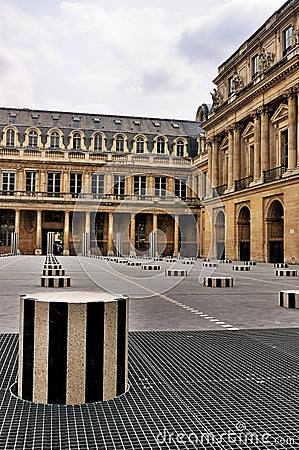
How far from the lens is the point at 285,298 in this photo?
1100 centimetres

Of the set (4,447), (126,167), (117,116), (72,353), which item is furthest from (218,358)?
(117,116)

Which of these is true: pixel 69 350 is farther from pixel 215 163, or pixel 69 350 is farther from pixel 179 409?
pixel 215 163

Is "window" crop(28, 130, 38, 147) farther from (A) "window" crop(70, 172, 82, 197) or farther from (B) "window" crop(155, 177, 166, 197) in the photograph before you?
(B) "window" crop(155, 177, 166, 197)

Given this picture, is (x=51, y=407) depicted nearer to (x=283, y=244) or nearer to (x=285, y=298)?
(x=285, y=298)

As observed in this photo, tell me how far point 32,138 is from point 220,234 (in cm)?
3310

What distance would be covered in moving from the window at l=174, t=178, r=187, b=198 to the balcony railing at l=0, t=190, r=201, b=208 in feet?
6.66

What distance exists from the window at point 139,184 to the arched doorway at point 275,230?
33827 mm

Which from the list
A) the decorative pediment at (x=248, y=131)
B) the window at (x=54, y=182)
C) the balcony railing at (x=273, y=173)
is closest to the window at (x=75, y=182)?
the window at (x=54, y=182)

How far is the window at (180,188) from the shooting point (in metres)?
76.5

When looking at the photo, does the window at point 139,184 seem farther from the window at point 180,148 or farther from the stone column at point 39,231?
the stone column at point 39,231

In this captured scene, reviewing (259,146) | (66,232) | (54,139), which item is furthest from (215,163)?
(54,139)

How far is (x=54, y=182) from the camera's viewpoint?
2810 inches

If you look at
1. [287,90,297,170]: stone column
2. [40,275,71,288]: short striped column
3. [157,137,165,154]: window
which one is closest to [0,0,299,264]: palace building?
[157,137,165,154]: window

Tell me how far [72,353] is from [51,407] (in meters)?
0.43
